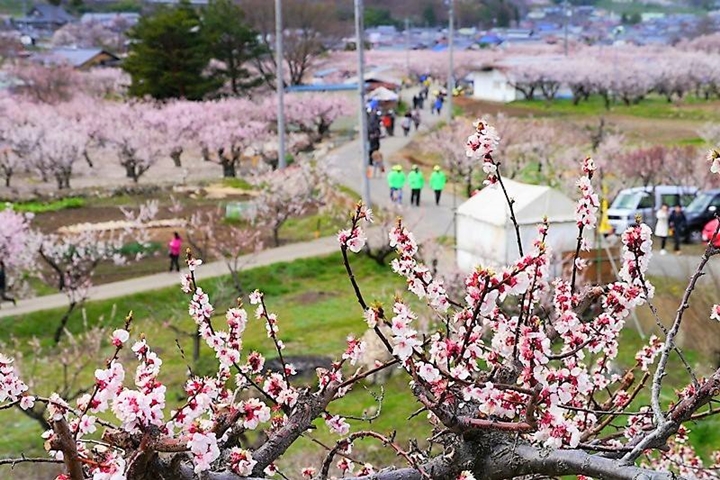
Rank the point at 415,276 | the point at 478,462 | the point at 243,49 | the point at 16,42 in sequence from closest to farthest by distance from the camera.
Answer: the point at 478,462, the point at 415,276, the point at 243,49, the point at 16,42

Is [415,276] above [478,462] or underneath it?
above

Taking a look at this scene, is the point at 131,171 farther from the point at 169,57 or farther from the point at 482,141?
the point at 482,141

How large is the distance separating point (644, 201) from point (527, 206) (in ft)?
15.8

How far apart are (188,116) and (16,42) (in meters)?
28.9

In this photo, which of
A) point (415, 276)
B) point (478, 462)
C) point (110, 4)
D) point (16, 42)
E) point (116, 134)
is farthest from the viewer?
point (110, 4)

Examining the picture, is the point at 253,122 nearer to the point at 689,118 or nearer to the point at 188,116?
the point at 188,116

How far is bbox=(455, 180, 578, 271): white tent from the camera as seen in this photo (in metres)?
12.6

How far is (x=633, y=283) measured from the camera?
3256 millimetres

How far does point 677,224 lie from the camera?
14906 millimetres

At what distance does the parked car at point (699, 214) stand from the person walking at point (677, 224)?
237 mm

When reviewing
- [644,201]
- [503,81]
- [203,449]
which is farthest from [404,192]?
[503,81]

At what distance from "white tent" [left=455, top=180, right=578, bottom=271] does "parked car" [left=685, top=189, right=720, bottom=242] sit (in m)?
3.77

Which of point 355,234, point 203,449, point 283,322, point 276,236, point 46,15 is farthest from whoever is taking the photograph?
point 46,15

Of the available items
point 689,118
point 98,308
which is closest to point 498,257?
point 98,308
